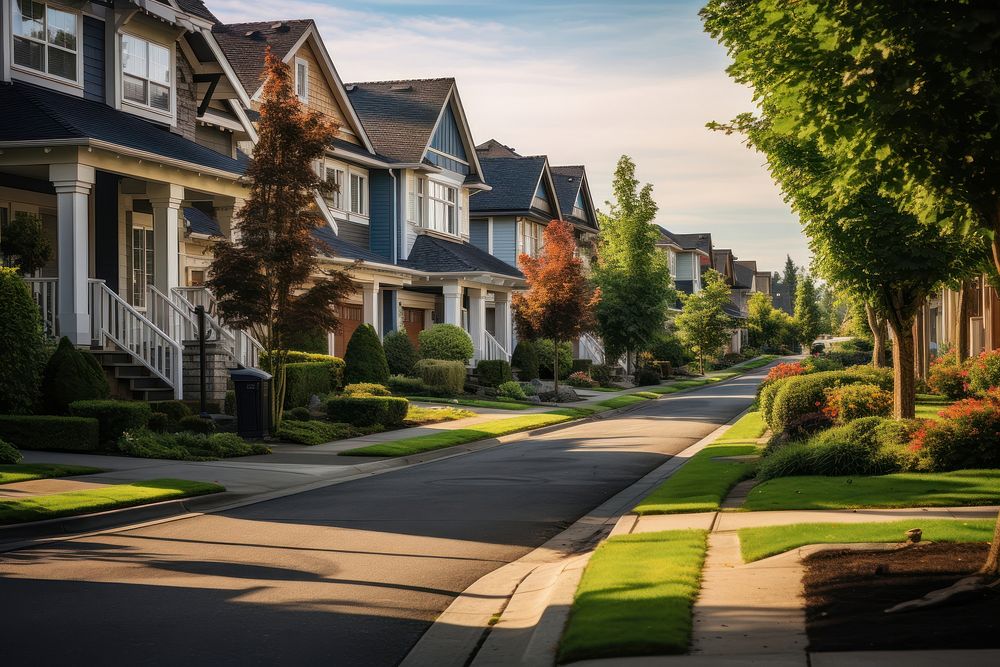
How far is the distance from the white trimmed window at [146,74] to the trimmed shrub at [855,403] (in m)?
17.3

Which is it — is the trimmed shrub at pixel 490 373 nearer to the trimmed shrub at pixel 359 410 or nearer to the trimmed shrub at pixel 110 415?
the trimmed shrub at pixel 359 410

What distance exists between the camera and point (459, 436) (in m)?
25.1

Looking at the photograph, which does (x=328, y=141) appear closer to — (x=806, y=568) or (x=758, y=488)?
(x=758, y=488)

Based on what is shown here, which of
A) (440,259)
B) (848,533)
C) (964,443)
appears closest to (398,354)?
(440,259)

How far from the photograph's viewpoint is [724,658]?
6551 millimetres

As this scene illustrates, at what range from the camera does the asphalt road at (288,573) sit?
758 centimetres

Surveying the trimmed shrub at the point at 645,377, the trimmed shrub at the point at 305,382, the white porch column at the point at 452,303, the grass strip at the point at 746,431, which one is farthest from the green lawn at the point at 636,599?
the trimmed shrub at the point at 645,377

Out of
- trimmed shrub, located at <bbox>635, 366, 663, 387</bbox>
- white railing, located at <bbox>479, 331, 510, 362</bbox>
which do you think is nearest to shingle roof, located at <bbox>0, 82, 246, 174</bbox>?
white railing, located at <bbox>479, 331, 510, 362</bbox>

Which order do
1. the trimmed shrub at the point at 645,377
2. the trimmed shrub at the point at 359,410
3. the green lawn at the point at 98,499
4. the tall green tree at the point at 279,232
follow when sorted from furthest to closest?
the trimmed shrub at the point at 645,377
the trimmed shrub at the point at 359,410
the tall green tree at the point at 279,232
the green lawn at the point at 98,499

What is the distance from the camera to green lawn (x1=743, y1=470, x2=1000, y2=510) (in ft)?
42.4

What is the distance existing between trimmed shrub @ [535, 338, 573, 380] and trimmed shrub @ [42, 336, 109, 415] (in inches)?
1233

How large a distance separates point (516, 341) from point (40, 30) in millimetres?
31987

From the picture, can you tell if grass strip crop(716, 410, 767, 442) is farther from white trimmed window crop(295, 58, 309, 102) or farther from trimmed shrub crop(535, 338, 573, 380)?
trimmed shrub crop(535, 338, 573, 380)

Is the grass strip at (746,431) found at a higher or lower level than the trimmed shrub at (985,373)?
lower
